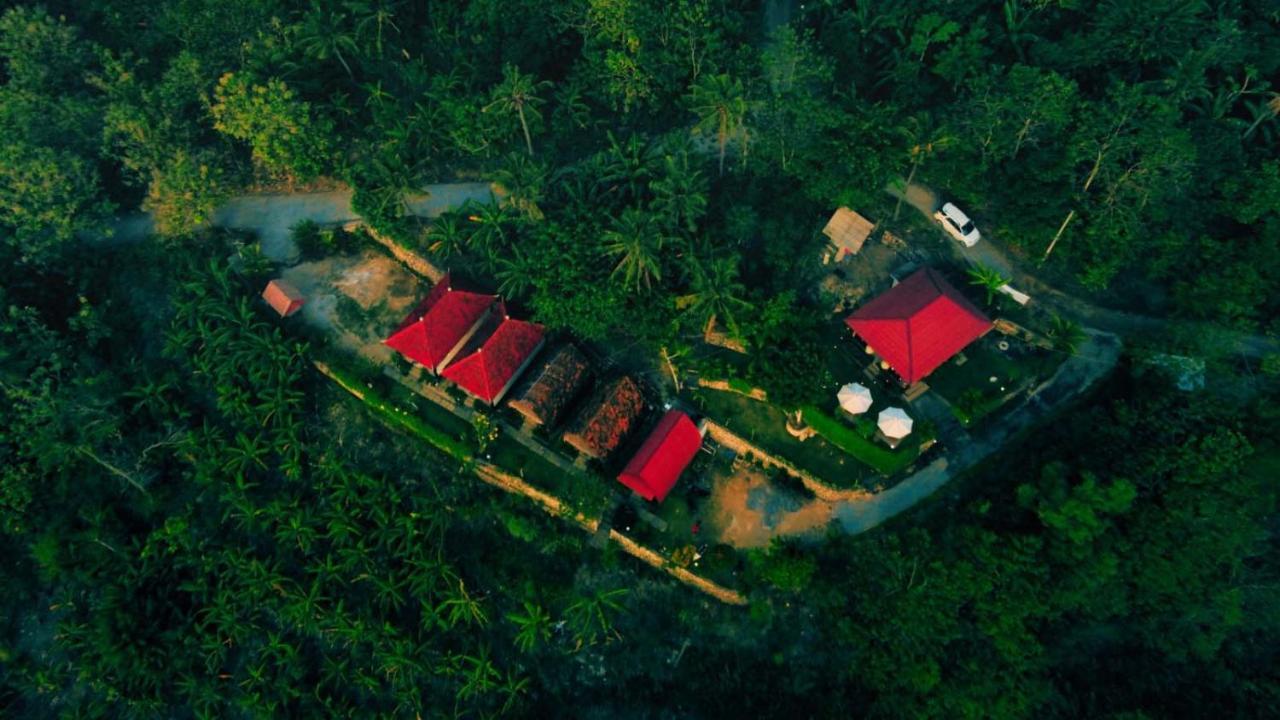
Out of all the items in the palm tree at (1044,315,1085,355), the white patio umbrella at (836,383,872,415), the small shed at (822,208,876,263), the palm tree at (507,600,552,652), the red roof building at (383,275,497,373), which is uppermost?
the palm tree at (1044,315,1085,355)

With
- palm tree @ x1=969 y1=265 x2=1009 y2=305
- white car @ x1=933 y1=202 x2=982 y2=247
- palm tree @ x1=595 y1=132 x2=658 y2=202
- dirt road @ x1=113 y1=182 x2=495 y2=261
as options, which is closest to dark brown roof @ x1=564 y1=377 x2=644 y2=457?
palm tree @ x1=595 y1=132 x2=658 y2=202

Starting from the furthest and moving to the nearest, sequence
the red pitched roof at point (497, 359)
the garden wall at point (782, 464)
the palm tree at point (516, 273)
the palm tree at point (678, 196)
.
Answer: the palm tree at point (516, 273) → the red pitched roof at point (497, 359) → the palm tree at point (678, 196) → the garden wall at point (782, 464)

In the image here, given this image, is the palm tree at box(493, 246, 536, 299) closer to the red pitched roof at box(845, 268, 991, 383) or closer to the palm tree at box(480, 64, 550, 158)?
the palm tree at box(480, 64, 550, 158)

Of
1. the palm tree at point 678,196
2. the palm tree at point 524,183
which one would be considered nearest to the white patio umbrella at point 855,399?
the palm tree at point 678,196

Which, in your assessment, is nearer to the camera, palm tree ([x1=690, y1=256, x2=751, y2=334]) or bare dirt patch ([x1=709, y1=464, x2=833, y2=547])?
palm tree ([x1=690, y1=256, x2=751, y2=334])

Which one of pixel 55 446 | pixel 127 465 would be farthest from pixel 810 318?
pixel 55 446

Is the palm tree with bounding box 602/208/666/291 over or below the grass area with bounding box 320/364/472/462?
over

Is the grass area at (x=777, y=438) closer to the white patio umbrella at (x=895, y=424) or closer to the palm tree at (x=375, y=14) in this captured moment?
the white patio umbrella at (x=895, y=424)
